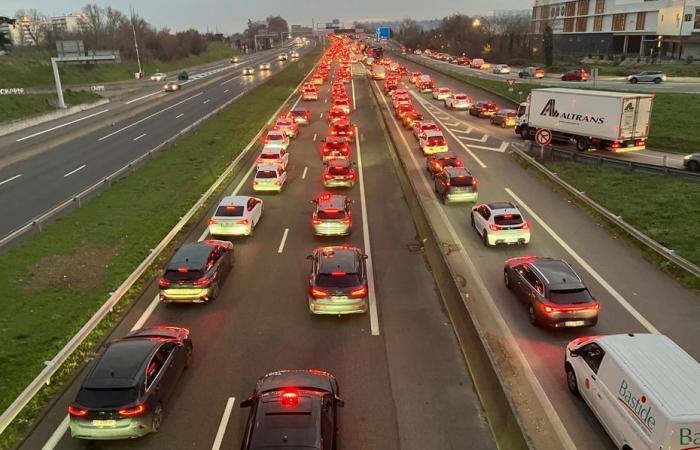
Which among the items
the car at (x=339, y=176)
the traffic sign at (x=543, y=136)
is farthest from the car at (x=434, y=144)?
the car at (x=339, y=176)

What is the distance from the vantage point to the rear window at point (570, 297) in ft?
45.8

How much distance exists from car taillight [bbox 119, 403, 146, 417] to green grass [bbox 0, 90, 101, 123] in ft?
176

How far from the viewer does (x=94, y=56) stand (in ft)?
230

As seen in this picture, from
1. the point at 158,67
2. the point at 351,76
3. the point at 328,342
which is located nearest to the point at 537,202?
the point at 328,342

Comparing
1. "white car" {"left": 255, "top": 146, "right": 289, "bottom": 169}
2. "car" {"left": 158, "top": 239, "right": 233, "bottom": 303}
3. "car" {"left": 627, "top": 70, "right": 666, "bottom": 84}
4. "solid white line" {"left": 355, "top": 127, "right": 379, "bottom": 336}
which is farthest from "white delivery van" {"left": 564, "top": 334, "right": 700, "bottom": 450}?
"car" {"left": 627, "top": 70, "right": 666, "bottom": 84}

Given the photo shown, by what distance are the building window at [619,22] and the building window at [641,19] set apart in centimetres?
376

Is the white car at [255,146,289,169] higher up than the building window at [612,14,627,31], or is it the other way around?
the building window at [612,14,627,31]

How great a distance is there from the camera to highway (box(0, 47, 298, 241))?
2856 centimetres

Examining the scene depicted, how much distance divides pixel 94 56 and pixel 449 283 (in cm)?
6940

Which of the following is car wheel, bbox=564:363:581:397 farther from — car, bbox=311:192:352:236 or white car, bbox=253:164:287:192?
white car, bbox=253:164:287:192

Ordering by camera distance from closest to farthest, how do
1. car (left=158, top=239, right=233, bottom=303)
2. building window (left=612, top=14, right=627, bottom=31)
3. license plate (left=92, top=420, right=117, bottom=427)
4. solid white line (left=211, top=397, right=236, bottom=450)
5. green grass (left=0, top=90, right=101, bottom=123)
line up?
1. license plate (left=92, top=420, right=117, bottom=427)
2. solid white line (left=211, top=397, right=236, bottom=450)
3. car (left=158, top=239, right=233, bottom=303)
4. green grass (left=0, top=90, right=101, bottom=123)
5. building window (left=612, top=14, right=627, bottom=31)

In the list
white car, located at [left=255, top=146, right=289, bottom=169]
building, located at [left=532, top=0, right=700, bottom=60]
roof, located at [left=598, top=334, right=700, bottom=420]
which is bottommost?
white car, located at [left=255, top=146, right=289, bottom=169]

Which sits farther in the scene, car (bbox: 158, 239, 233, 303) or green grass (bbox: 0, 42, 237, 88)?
green grass (bbox: 0, 42, 237, 88)

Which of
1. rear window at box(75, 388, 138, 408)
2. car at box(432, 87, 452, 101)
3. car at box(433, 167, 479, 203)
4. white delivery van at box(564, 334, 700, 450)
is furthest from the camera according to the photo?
car at box(432, 87, 452, 101)
